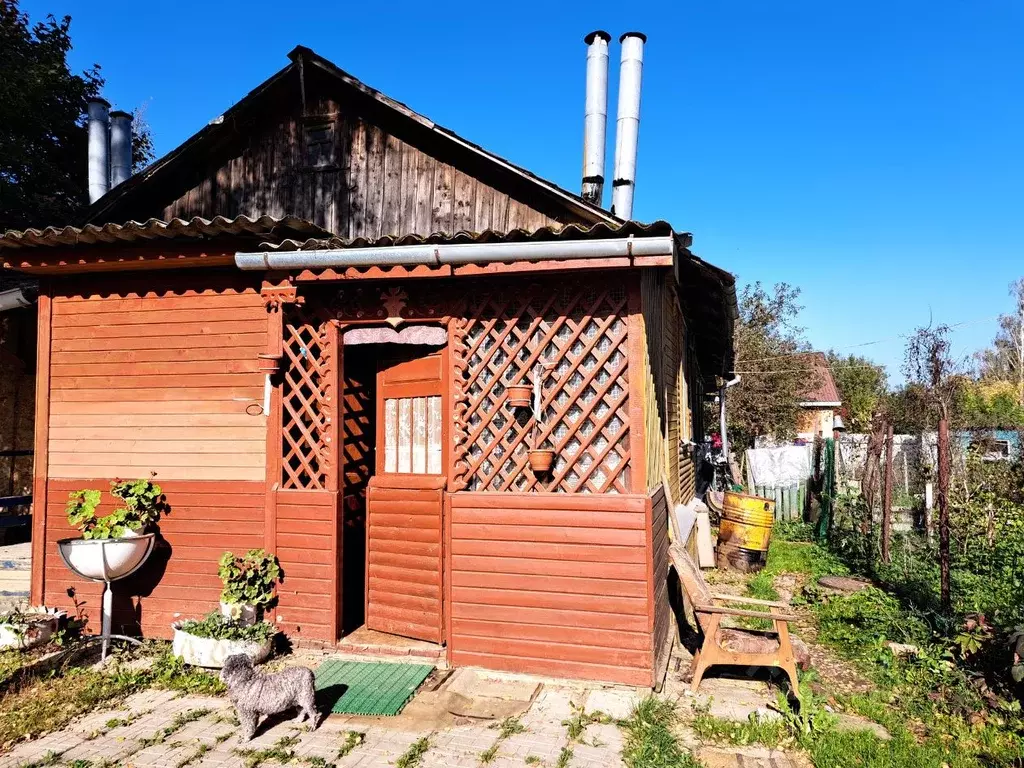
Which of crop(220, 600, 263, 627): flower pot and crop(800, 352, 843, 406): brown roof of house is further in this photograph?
crop(800, 352, 843, 406): brown roof of house

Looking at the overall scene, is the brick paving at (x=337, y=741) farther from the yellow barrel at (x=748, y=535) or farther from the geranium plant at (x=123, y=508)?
the yellow barrel at (x=748, y=535)

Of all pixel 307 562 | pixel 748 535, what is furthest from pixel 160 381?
pixel 748 535

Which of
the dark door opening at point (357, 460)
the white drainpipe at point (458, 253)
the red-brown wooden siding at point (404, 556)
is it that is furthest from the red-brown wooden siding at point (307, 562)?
the white drainpipe at point (458, 253)

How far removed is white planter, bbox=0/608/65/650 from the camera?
17.0 ft

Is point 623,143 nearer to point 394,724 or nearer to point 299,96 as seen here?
point 299,96

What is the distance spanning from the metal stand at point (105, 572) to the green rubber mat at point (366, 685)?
69.9 inches

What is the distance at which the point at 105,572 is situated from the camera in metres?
5.13

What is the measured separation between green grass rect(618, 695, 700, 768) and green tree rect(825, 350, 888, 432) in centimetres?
2384

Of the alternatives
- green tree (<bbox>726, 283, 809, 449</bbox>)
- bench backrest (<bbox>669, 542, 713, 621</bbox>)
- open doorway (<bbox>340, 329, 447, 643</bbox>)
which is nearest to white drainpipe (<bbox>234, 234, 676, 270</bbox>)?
open doorway (<bbox>340, 329, 447, 643</bbox>)

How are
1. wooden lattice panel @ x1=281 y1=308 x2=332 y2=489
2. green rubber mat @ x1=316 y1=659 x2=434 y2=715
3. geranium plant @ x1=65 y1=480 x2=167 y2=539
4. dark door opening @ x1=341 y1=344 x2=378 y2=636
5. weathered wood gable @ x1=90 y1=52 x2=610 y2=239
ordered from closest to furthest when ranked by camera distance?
green rubber mat @ x1=316 y1=659 x2=434 y2=715 → wooden lattice panel @ x1=281 y1=308 x2=332 y2=489 → geranium plant @ x1=65 y1=480 x2=167 y2=539 → dark door opening @ x1=341 y1=344 x2=378 y2=636 → weathered wood gable @ x1=90 y1=52 x2=610 y2=239

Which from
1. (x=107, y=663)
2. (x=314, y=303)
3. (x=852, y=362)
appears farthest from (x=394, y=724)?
(x=852, y=362)

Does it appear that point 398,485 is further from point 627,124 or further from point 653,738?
point 627,124

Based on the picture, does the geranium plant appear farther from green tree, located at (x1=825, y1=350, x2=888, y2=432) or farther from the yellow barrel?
green tree, located at (x1=825, y1=350, x2=888, y2=432)

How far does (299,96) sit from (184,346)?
288 cm
